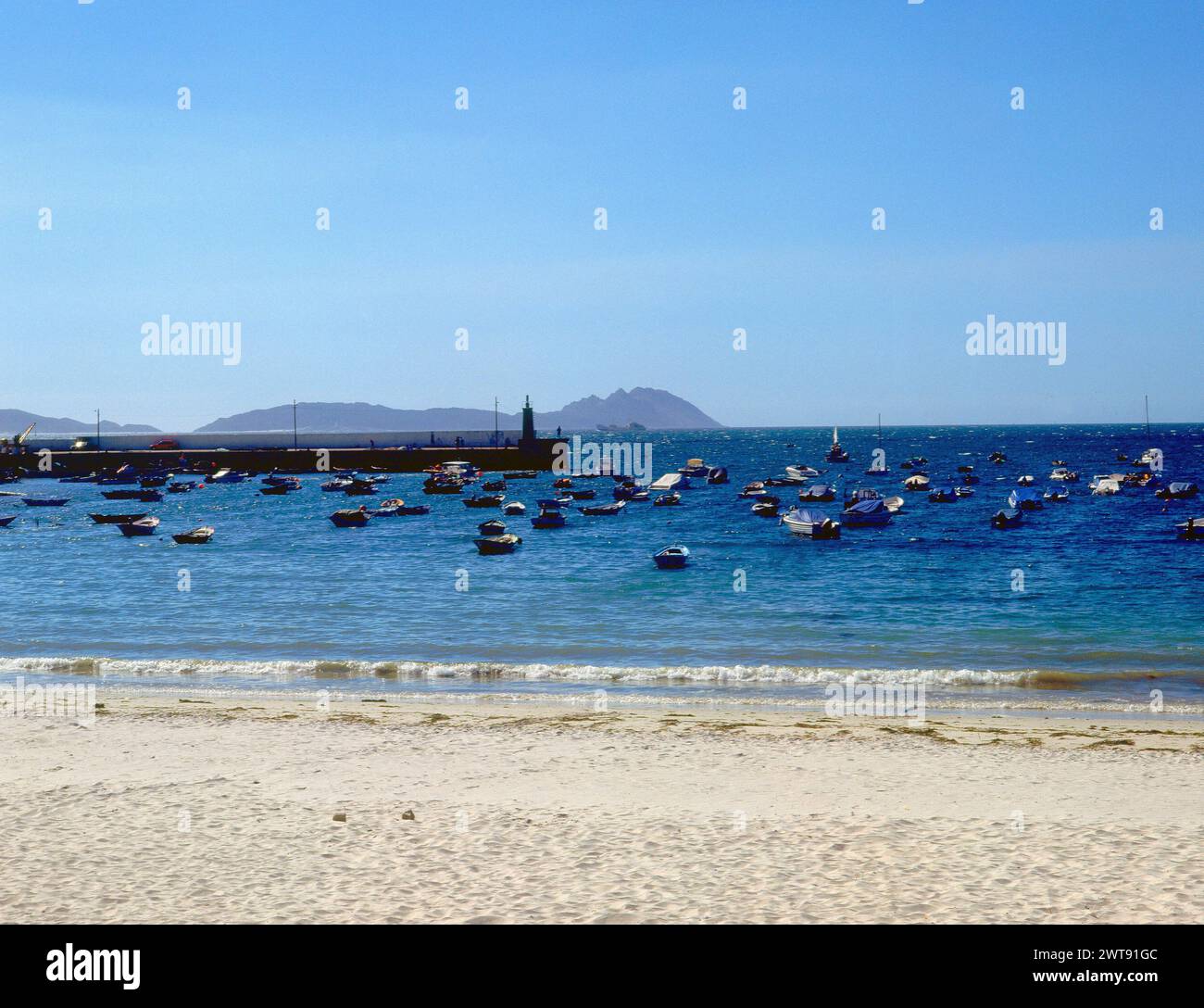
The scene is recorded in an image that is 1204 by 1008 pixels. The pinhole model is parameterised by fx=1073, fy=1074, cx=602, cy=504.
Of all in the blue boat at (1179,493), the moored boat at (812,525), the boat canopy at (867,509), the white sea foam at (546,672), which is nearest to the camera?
the white sea foam at (546,672)

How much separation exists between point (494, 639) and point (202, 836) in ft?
64.6

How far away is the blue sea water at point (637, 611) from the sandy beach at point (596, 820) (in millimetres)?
5661

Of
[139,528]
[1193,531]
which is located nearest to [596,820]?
[1193,531]

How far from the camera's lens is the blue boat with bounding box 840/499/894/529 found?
67.8m

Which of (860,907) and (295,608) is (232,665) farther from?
(860,907)

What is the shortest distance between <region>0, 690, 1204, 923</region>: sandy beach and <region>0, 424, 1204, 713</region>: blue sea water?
5661 millimetres

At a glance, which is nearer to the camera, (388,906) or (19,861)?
(388,906)

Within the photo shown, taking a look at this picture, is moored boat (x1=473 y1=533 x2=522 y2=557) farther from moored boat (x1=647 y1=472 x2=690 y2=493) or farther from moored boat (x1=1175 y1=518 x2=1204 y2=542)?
moored boat (x1=647 y1=472 x2=690 y2=493)

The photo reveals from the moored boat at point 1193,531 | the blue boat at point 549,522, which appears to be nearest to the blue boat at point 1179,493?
the moored boat at point 1193,531

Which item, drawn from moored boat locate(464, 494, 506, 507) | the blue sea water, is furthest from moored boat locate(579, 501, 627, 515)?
moored boat locate(464, 494, 506, 507)

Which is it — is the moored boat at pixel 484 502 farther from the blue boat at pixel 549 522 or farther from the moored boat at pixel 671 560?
the moored boat at pixel 671 560

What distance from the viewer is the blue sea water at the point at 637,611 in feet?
86.3

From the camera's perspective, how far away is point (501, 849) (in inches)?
463
